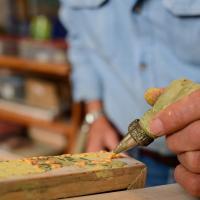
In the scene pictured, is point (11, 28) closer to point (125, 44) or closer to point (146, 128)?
point (125, 44)

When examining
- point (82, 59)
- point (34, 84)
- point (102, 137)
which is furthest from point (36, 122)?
point (102, 137)

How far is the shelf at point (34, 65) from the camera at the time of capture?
199cm

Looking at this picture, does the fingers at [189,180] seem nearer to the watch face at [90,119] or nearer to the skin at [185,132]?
the skin at [185,132]

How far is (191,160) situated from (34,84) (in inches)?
71.1

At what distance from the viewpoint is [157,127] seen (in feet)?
1.82

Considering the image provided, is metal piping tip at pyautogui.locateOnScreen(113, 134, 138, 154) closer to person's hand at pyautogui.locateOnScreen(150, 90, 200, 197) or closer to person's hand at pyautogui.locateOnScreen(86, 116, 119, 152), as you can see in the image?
person's hand at pyautogui.locateOnScreen(150, 90, 200, 197)

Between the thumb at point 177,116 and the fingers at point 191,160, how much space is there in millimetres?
39

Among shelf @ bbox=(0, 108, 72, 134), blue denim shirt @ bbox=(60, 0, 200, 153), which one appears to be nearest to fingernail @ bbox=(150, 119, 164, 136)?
blue denim shirt @ bbox=(60, 0, 200, 153)

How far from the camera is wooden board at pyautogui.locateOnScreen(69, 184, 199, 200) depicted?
575 mm

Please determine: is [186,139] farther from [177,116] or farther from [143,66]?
[143,66]

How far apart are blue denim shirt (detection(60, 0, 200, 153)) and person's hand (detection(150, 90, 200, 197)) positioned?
1.35 ft

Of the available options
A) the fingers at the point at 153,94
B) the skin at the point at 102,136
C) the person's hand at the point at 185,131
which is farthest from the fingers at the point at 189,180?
the skin at the point at 102,136

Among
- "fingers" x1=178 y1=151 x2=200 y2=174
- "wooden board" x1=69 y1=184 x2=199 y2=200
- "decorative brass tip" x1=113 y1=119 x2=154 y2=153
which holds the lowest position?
"wooden board" x1=69 y1=184 x2=199 y2=200

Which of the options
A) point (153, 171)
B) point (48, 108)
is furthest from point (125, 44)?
point (48, 108)
